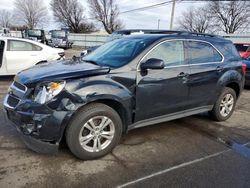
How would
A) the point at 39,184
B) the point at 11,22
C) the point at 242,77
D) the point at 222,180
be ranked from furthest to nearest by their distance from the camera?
1. the point at 11,22
2. the point at 242,77
3. the point at 222,180
4. the point at 39,184

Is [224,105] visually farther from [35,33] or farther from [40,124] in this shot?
[35,33]

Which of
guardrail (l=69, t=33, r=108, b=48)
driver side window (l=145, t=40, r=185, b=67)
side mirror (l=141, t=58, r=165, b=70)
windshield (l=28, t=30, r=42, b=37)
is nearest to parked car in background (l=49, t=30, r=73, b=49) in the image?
windshield (l=28, t=30, r=42, b=37)

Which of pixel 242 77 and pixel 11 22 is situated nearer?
pixel 242 77

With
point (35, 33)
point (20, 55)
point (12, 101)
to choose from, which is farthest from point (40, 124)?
point (35, 33)

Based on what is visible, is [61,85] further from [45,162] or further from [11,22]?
[11,22]

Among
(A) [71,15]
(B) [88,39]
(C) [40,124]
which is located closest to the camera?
(C) [40,124]

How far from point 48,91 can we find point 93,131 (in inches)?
32.2

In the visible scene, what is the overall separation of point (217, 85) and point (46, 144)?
3.37 metres

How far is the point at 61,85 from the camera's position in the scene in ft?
11.1

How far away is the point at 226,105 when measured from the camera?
5594 mm

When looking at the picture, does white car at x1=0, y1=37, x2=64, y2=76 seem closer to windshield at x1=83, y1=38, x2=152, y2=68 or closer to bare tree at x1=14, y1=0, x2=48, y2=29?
windshield at x1=83, y1=38, x2=152, y2=68

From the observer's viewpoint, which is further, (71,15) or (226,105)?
(71,15)

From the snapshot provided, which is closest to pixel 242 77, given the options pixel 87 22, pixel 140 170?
pixel 140 170

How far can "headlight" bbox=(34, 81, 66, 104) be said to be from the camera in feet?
11.0
